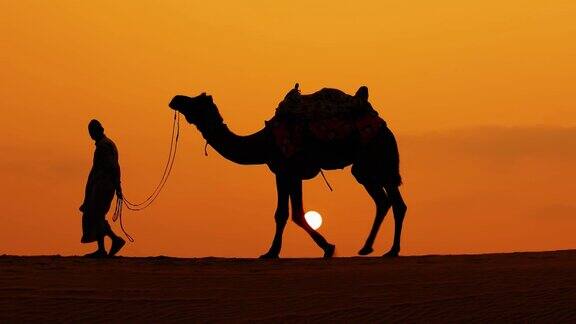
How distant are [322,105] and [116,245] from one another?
12.6ft

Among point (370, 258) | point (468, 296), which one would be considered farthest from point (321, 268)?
point (468, 296)

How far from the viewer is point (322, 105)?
20.9 meters

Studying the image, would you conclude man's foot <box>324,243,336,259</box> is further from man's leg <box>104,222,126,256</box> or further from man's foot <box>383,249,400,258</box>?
man's leg <box>104,222,126,256</box>

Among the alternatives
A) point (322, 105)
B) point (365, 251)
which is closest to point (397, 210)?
point (365, 251)

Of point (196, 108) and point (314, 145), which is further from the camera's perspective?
point (196, 108)

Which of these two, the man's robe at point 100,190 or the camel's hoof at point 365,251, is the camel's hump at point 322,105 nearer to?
the camel's hoof at point 365,251

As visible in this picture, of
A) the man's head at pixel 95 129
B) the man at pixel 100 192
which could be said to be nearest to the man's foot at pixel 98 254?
the man at pixel 100 192

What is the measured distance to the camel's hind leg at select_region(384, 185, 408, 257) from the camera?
21.2 m

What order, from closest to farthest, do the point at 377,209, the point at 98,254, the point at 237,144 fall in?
the point at 98,254 < the point at 237,144 < the point at 377,209

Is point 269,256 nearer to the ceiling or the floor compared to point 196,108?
nearer to the floor

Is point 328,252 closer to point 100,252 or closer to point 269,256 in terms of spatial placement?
point 269,256

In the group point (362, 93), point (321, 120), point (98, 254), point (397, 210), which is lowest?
point (98, 254)

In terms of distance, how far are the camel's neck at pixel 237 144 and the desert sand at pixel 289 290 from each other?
2.60 meters

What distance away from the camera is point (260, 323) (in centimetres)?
1399
